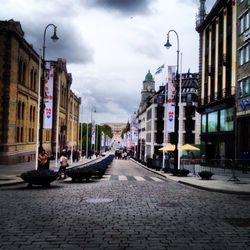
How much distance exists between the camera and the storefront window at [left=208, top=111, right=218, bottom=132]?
46.9m

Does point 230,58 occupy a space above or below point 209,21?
below

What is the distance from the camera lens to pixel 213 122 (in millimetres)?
48125

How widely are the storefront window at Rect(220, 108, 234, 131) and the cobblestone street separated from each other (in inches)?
1018

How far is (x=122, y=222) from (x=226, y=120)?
3460cm

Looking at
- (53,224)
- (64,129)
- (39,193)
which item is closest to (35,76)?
(64,129)

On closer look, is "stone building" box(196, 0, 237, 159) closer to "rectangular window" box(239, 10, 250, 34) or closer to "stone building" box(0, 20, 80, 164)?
"rectangular window" box(239, 10, 250, 34)

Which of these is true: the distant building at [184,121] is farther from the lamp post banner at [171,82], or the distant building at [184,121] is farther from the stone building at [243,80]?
the lamp post banner at [171,82]

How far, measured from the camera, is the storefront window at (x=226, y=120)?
4184cm

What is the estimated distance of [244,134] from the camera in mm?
38781

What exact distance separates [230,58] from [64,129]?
39.0 metres

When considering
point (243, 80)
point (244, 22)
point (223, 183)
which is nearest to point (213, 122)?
point (243, 80)

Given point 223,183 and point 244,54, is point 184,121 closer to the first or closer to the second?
point 244,54

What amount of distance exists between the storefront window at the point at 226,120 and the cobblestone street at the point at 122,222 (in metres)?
25.9

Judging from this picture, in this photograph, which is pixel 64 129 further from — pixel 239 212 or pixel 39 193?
pixel 239 212
